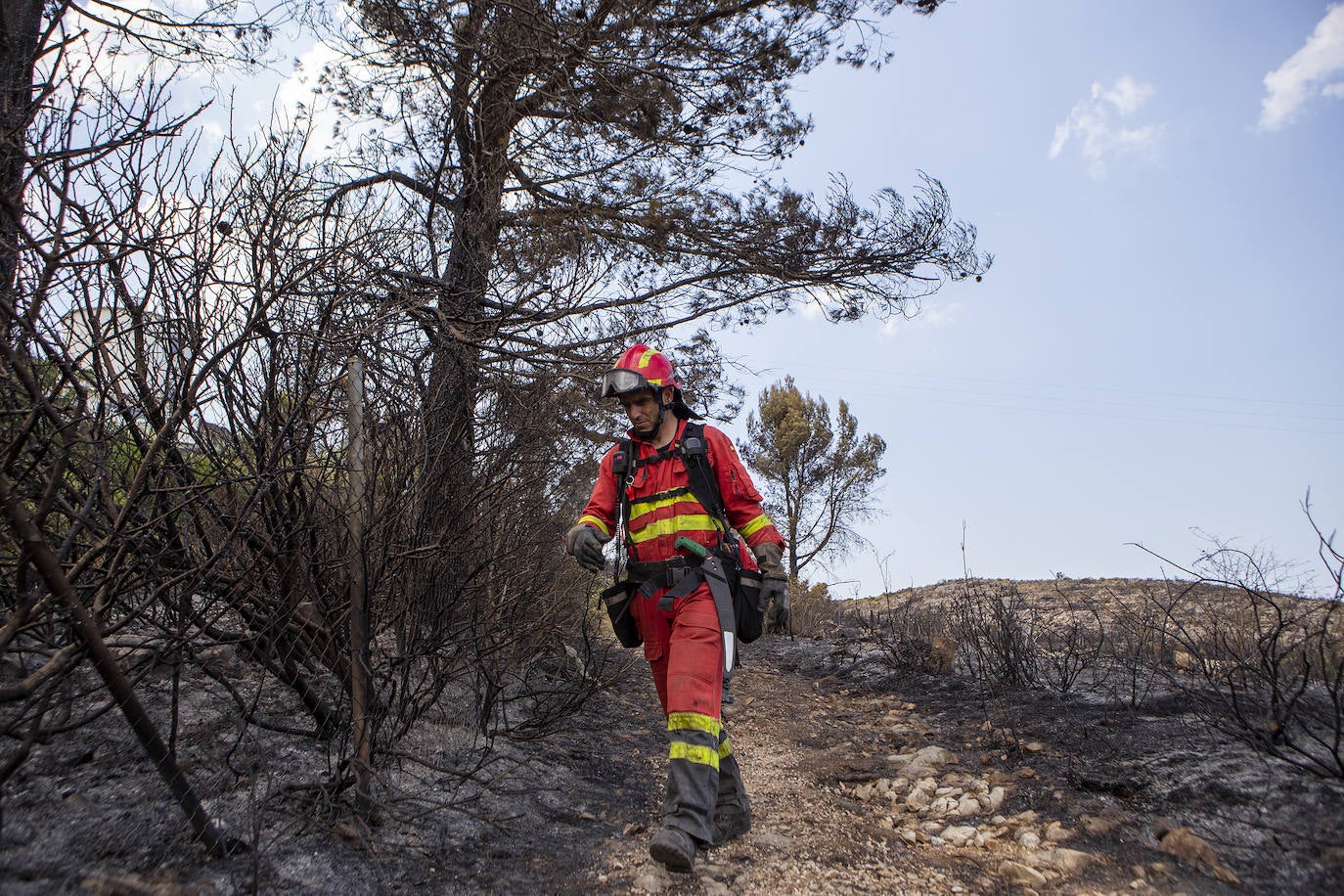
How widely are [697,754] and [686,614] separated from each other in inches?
23.0

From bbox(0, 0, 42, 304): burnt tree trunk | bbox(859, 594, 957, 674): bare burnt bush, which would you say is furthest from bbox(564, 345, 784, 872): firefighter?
bbox(859, 594, 957, 674): bare burnt bush

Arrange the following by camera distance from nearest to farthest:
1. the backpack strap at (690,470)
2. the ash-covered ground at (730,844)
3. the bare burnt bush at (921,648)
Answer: the ash-covered ground at (730,844), the backpack strap at (690,470), the bare burnt bush at (921,648)

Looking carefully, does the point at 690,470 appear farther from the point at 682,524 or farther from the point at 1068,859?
the point at 1068,859

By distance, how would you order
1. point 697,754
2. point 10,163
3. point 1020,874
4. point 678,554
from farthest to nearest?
point 678,554 → point 697,754 → point 1020,874 → point 10,163

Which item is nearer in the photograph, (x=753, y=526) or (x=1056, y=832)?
(x=1056, y=832)

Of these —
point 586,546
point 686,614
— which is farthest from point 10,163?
point 686,614

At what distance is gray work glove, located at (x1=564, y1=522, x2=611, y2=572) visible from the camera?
3609 millimetres

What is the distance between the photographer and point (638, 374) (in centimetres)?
379

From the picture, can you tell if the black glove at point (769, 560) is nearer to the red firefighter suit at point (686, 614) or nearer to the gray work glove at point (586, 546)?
the red firefighter suit at point (686, 614)

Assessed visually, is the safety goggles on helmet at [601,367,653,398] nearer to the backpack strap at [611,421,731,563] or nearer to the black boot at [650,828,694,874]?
the backpack strap at [611,421,731,563]

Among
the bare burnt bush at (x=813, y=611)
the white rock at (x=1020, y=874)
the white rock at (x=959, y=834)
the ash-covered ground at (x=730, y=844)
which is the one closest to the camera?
the ash-covered ground at (x=730, y=844)

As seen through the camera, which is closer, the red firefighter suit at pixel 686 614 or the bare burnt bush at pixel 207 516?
the bare burnt bush at pixel 207 516

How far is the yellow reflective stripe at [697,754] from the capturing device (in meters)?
3.17

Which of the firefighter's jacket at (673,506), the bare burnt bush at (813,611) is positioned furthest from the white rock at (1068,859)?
the bare burnt bush at (813,611)
